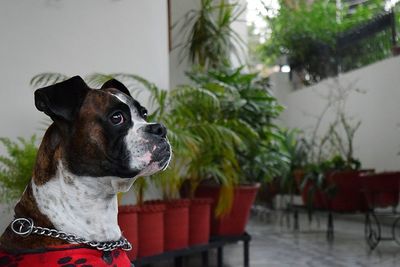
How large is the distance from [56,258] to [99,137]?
0.28 meters

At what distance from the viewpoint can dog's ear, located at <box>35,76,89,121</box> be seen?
1108mm

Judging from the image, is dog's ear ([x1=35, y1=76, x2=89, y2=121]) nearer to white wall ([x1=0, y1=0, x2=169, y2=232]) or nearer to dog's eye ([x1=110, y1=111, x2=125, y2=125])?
dog's eye ([x1=110, y1=111, x2=125, y2=125])

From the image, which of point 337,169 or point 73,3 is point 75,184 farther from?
point 337,169

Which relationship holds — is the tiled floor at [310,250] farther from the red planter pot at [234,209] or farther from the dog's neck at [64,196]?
the dog's neck at [64,196]

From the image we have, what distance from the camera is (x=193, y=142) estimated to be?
2896mm

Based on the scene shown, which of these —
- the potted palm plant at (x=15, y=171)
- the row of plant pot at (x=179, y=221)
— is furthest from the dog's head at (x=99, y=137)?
the row of plant pot at (x=179, y=221)

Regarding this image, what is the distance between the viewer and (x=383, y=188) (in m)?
4.38

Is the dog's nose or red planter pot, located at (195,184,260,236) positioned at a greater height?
the dog's nose

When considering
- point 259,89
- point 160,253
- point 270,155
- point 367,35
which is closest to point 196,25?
point 259,89

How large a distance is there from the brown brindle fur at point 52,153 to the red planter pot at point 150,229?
1607mm

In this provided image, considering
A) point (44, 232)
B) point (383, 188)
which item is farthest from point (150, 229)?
point (383, 188)

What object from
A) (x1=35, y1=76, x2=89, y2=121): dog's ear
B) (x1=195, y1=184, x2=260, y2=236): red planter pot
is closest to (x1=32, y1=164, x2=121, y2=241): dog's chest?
(x1=35, y1=76, x2=89, y2=121): dog's ear

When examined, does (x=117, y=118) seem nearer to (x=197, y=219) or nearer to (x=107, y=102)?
(x=107, y=102)

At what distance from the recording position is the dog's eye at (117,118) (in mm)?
1133
